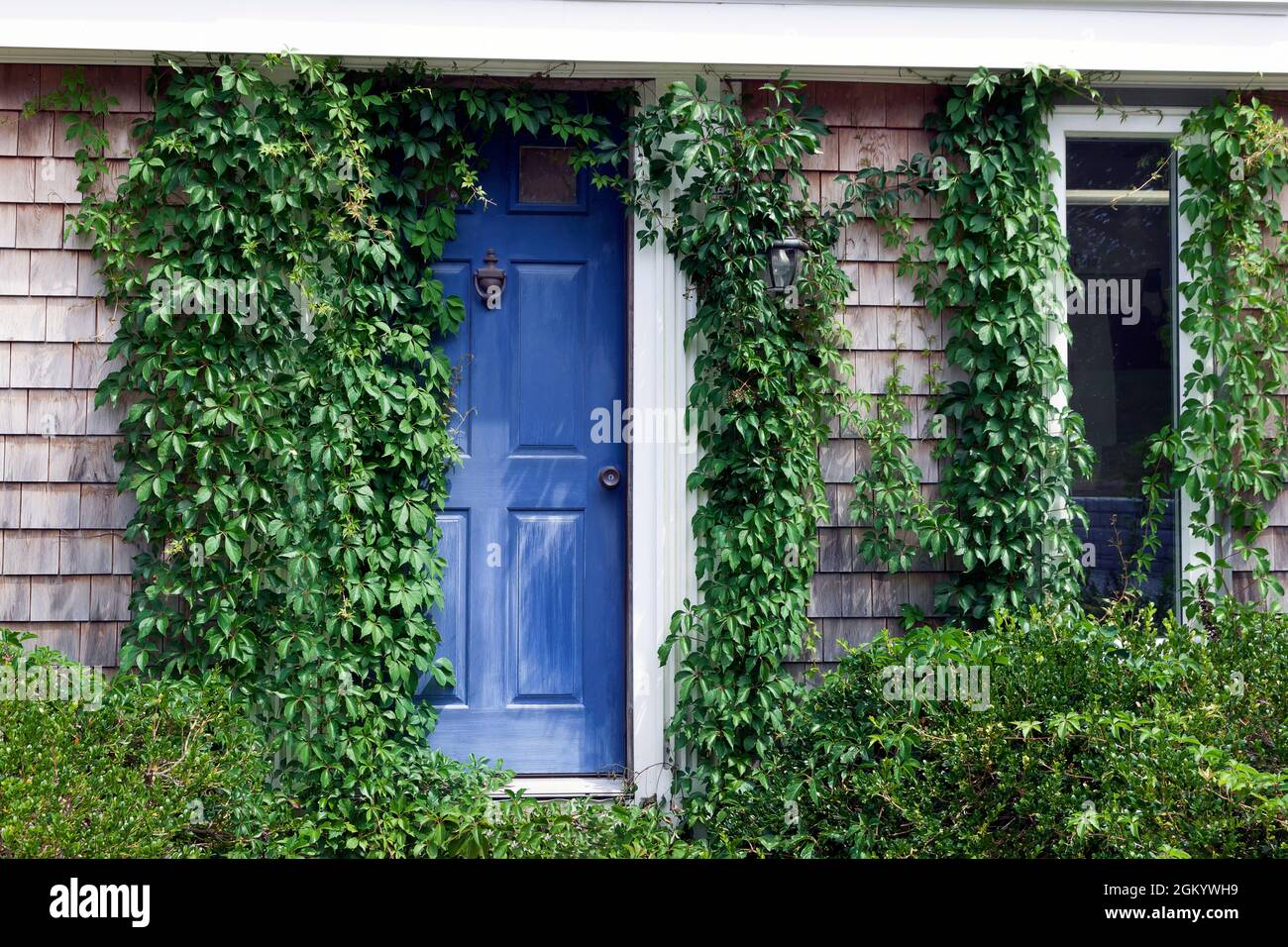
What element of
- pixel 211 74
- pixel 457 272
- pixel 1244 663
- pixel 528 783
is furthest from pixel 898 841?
pixel 211 74

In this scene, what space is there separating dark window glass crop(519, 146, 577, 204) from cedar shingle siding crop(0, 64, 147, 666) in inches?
52.1

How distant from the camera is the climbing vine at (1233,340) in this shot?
147 inches

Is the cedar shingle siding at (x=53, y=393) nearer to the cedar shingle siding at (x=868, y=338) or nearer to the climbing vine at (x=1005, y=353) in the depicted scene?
the cedar shingle siding at (x=868, y=338)

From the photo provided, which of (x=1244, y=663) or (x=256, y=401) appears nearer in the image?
(x=1244, y=663)

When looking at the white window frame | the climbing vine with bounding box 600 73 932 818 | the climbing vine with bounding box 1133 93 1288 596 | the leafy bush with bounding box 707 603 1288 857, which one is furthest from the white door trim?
the climbing vine with bounding box 1133 93 1288 596

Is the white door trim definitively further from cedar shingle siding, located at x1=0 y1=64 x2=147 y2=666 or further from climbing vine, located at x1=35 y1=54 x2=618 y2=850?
cedar shingle siding, located at x1=0 y1=64 x2=147 y2=666

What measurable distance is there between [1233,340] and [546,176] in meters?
2.58

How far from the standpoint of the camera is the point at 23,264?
139 inches

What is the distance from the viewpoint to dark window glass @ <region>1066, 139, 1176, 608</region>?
3.86 meters

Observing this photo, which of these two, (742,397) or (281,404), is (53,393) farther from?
(742,397)

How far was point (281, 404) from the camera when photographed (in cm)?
348

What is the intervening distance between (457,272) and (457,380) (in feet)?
1.30
